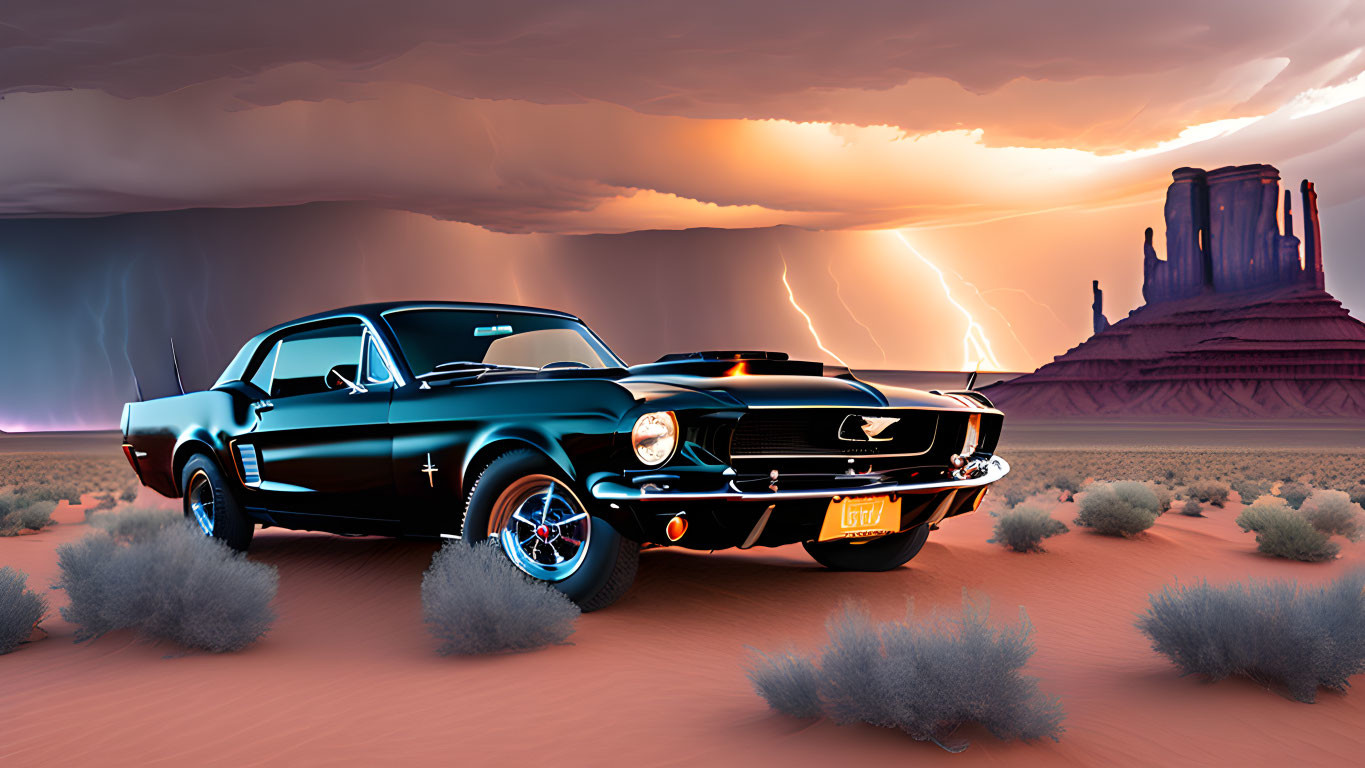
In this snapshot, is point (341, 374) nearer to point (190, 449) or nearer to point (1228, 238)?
point (190, 449)

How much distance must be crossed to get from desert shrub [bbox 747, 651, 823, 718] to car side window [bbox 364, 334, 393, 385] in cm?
385

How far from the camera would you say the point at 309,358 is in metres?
8.13

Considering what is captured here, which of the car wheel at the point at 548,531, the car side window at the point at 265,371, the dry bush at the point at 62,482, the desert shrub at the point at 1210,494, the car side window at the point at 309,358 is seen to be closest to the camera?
the car wheel at the point at 548,531

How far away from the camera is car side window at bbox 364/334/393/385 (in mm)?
6884

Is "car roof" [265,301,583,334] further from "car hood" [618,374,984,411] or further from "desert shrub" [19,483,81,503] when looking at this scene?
"desert shrub" [19,483,81,503]

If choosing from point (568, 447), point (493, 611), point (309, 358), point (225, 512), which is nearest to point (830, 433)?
point (568, 447)

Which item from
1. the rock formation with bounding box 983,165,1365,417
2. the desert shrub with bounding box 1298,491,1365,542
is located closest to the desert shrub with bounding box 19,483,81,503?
the desert shrub with bounding box 1298,491,1365,542

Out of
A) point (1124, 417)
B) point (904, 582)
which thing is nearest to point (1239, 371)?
point (1124, 417)

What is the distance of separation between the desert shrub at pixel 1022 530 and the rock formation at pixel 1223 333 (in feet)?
363

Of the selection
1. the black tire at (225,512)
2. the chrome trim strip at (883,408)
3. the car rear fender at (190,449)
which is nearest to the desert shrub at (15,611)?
the black tire at (225,512)

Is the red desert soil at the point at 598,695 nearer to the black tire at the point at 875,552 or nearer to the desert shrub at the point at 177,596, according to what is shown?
the desert shrub at the point at 177,596

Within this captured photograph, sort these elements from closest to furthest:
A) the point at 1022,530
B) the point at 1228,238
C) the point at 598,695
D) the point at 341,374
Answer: the point at 598,695 < the point at 341,374 < the point at 1022,530 < the point at 1228,238

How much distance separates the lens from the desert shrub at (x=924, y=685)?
142 inches

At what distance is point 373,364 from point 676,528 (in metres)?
2.75
